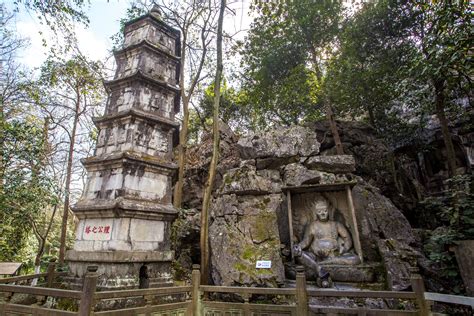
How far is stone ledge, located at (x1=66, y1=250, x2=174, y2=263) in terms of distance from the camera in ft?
18.1

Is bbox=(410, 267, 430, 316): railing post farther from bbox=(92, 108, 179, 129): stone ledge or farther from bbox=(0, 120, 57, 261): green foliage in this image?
bbox=(0, 120, 57, 261): green foliage

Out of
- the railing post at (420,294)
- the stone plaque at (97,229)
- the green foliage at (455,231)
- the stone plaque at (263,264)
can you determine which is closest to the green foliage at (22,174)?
the stone plaque at (97,229)

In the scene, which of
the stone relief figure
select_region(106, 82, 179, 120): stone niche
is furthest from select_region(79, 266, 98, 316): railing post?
the stone relief figure

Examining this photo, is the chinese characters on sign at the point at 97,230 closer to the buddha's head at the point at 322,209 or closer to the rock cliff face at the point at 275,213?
the rock cliff face at the point at 275,213

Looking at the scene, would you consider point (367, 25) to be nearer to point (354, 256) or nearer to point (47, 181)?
point (354, 256)

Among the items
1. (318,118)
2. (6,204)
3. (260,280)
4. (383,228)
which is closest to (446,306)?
(383,228)

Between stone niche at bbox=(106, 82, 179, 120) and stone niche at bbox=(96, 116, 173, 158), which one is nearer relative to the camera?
stone niche at bbox=(96, 116, 173, 158)

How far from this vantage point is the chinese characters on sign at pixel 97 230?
5867 mm

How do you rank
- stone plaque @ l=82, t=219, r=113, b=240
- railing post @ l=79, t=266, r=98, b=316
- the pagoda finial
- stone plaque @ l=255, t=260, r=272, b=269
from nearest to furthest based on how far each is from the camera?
railing post @ l=79, t=266, r=98, b=316
stone plaque @ l=82, t=219, r=113, b=240
stone plaque @ l=255, t=260, r=272, b=269
the pagoda finial

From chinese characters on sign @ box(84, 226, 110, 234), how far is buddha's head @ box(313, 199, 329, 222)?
5449 millimetres

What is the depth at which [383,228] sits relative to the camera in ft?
24.5

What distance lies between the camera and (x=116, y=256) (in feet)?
18.0

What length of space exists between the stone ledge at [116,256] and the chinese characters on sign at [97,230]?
17.4 inches

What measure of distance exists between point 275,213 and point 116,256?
4120mm
